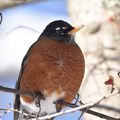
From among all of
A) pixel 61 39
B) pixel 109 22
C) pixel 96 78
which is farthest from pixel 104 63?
pixel 61 39

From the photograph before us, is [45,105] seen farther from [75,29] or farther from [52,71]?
[75,29]

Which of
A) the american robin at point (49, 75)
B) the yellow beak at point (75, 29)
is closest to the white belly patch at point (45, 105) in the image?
the american robin at point (49, 75)

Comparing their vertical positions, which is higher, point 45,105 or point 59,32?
point 59,32

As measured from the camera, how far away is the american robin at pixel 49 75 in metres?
2.48

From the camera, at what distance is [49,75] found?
249cm

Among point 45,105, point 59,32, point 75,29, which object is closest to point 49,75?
point 45,105

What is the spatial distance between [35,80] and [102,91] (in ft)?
3.08

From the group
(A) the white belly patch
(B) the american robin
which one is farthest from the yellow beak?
(A) the white belly patch

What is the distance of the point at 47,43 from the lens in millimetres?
2697

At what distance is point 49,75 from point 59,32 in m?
0.41

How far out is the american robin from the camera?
2479 millimetres

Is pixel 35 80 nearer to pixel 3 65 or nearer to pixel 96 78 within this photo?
pixel 96 78

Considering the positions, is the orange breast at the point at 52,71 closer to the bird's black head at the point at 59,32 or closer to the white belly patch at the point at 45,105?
the white belly patch at the point at 45,105

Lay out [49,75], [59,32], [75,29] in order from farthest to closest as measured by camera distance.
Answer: [59,32]
[75,29]
[49,75]
